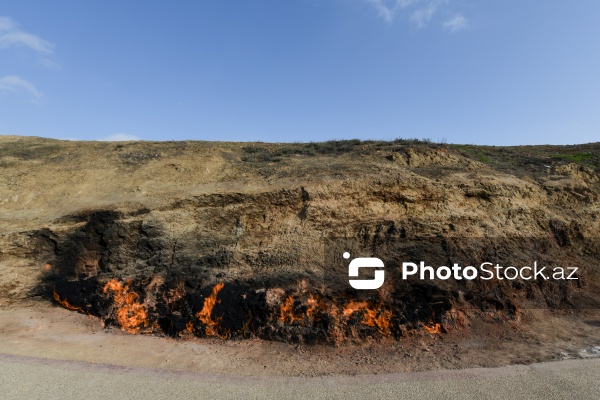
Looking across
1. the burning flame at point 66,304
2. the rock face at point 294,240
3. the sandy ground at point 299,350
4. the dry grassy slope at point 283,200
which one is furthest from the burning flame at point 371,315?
the burning flame at point 66,304

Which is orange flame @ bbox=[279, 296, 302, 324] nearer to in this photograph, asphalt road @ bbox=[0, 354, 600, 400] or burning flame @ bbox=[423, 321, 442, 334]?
asphalt road @ bbox=[0, 354, 600, 400]

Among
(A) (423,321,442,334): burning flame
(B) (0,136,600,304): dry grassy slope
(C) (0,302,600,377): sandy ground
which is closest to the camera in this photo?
(C) (0,302,600,377): sandy ground

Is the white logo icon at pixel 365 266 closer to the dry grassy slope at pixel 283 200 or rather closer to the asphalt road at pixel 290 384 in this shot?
the dry grassy slope at pixel 283 200

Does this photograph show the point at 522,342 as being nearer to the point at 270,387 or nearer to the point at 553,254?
the point at 553,254

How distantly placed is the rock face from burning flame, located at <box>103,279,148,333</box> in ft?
0.11

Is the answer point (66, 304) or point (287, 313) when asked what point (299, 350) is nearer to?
point (287, 313)

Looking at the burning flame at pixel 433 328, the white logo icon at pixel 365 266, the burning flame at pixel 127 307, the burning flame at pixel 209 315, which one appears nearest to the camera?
the burning flame at pixel 433 328

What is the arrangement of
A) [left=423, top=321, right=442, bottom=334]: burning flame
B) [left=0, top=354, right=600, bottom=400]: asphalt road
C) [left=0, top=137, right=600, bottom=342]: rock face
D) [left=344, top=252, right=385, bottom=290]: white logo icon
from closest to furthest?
[left=0, top=354, right=600, bottom=400]: asphalt road → [left=423, top=321, right=442, bottom=334]: burning flame → [left=0, top=137, right=600, bottom=342]: rock face → [left=344, top=252, right=385, bottom=290]: white logo icon

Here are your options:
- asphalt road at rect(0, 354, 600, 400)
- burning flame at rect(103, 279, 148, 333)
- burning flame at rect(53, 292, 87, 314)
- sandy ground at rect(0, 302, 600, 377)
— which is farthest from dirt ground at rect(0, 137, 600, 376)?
asphalt road at rect(0, 354, 600, 400)

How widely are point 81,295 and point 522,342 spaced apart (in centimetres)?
1179

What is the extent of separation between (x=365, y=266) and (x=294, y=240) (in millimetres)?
2184

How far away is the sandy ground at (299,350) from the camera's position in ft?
26.7

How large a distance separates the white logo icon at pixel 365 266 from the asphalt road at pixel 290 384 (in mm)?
2859

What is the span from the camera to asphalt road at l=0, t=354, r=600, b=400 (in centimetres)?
646
